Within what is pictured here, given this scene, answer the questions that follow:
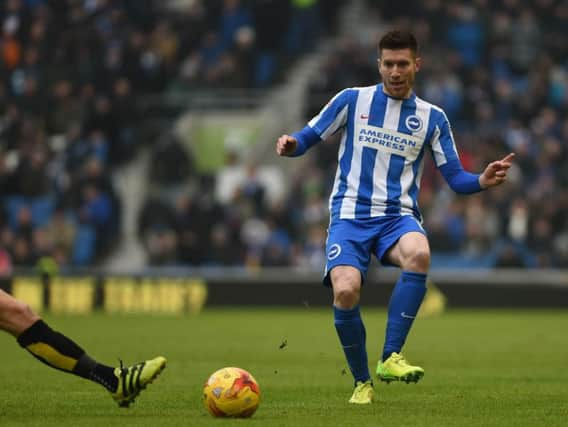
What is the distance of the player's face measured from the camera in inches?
337

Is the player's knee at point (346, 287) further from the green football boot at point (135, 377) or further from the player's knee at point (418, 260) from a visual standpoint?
the green football boot at point (135, 377)

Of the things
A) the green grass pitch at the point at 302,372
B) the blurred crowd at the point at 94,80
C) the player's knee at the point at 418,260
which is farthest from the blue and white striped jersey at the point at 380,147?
the blurred crowd at the point at 94,80

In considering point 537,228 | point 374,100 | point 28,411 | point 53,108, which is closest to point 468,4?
Result: point 537,228

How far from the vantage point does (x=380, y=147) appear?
8.76m

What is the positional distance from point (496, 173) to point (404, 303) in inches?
38.4

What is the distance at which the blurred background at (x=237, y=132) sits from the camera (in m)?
22.3

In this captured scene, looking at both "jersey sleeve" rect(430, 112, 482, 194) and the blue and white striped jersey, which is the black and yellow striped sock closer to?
the blue and white striped jersey

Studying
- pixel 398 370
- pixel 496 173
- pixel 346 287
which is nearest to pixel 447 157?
pixel 496 173

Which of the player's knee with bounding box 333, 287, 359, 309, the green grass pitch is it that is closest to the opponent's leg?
the green grass pitch

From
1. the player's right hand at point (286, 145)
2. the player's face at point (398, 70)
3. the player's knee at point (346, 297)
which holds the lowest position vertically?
the player's knee at point (346, 297)

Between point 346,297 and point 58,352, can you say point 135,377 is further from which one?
point 346,297

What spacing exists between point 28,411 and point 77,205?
1577cm

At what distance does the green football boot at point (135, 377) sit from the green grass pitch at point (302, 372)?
4.8 inches

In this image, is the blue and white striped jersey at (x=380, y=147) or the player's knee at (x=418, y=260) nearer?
the player's knee at (x=418, y=260)
